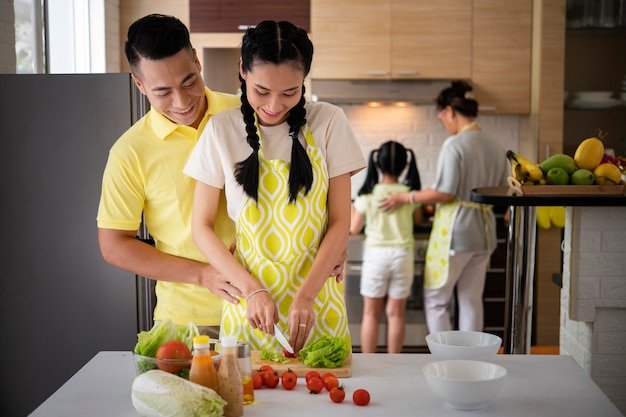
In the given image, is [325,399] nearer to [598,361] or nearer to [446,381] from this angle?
[446,381]

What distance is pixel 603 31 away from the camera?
4.79 metres

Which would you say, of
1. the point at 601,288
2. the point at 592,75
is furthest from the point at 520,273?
the point at 592,75

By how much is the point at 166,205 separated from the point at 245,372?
64 centimetres

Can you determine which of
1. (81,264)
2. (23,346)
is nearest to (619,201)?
(81,264)

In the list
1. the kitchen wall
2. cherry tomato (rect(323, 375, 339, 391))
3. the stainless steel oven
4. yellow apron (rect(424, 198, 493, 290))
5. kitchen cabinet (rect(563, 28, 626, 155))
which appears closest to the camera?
cherry tomato (rect(323, 375, 339, 391))

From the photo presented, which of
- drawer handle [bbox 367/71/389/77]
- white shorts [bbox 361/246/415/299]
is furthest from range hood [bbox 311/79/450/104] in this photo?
white shorts [bbox 361/246/415/299]

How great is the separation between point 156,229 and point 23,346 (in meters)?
1.12

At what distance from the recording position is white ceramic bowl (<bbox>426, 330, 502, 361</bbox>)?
5.42 ft

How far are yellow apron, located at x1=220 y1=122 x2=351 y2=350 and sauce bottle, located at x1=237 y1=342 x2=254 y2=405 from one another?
13.5 inches

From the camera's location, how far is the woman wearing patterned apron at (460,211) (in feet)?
12.9

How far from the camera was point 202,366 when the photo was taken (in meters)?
1.39

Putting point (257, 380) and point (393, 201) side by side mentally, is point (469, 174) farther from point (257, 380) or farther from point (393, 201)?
point (257, 380)

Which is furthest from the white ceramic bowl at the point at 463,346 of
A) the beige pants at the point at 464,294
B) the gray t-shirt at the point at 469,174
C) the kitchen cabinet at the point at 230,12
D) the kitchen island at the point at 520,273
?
the kitchen cabinet at the point at 230,12

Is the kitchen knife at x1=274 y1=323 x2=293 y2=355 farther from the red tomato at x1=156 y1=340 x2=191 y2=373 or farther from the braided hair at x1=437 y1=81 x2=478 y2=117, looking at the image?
the braided hair at x1=437 y1=81 x2=478 y2=117
